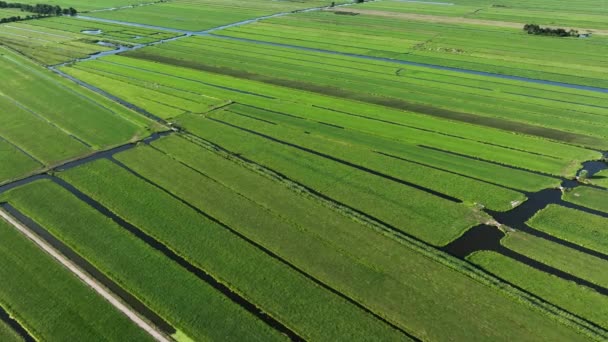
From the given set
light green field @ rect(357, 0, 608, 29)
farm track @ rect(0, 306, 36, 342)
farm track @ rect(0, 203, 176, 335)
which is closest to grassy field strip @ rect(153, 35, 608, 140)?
farm track @ rect(0, 203, 176, 335)

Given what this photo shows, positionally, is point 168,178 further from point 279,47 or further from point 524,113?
point 279,47

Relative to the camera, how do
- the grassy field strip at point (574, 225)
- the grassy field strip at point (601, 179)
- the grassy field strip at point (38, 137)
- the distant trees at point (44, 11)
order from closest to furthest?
the grassy field strip at point (574, 225) < the grassy field strip at point (601, 179) < the grassy field strip at point (38, 137) < the distant trees at point (44, 11)

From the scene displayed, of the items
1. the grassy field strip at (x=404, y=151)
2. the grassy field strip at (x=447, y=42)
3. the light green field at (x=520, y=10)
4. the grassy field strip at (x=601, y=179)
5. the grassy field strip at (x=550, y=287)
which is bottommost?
the grassy field strip at (x=550, y=287)

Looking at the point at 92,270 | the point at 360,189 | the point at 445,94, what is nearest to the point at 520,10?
the point at 445,94

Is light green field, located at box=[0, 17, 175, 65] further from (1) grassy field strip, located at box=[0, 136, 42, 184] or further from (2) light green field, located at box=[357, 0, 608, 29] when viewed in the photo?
(2) light green field, located at box=[357, 0, 608, 29]

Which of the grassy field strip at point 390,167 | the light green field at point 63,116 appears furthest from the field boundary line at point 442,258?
the light green field at point 63,116

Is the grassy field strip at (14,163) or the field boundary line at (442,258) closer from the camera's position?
the field boundary line at (442,258)

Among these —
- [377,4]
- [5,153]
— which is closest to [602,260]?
[5,153]

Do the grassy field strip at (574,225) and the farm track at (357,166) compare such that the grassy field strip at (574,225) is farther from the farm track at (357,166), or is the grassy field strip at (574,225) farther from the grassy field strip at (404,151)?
the farm track at (357,166)
